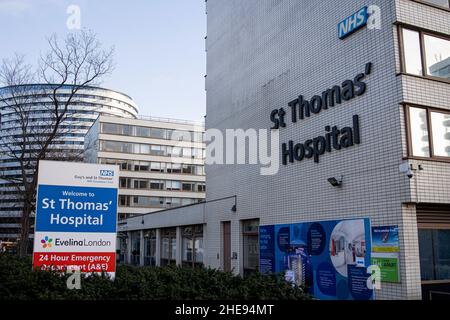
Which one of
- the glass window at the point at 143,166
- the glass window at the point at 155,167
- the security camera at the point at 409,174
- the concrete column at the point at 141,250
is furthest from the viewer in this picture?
the glass window at the point at 155,167

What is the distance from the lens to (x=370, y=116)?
12.9 metres

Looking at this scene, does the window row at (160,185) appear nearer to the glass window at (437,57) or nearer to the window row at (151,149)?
the window row at (151,149)

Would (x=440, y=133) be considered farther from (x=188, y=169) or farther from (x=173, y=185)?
(x=188, y=169)

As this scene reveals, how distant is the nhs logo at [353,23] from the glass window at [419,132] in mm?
3113

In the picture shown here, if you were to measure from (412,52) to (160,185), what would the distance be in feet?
175

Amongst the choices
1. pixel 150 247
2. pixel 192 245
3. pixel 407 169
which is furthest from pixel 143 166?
pixel 407 169

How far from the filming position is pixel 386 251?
11.8m

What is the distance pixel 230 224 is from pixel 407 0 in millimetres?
12032

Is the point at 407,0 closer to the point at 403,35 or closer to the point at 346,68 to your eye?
the point at 403,35

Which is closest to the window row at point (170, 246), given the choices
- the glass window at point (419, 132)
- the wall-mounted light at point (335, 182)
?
the wall-mounted light at point (335, 182)

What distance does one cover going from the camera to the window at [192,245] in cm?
2462

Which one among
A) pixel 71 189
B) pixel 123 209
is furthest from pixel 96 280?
pixel 123 209

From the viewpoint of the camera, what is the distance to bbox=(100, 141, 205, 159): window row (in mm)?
61781

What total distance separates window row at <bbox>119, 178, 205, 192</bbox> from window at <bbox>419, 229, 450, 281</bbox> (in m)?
52.6
